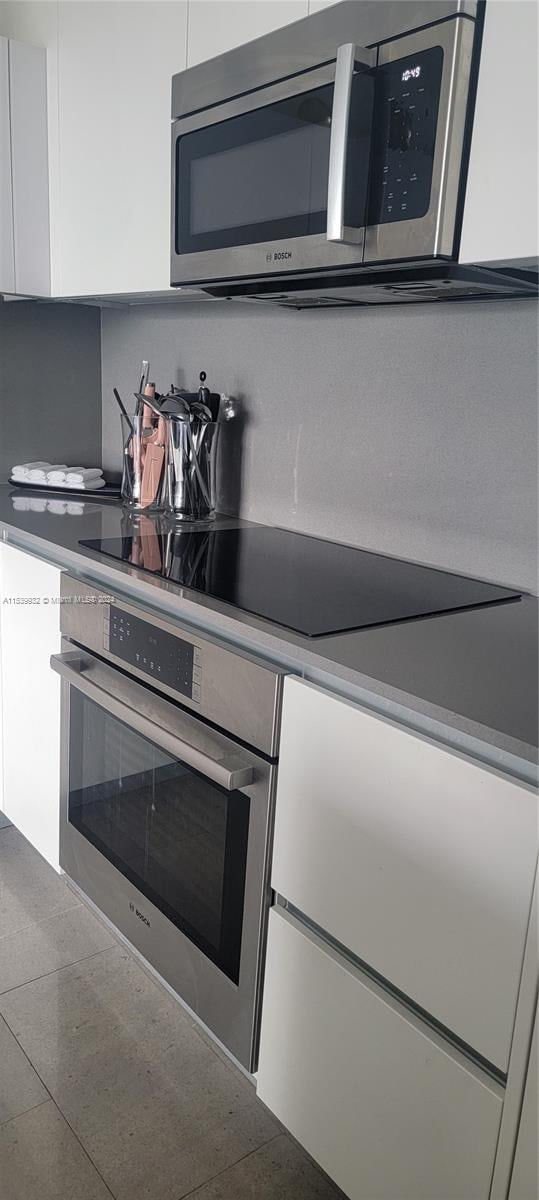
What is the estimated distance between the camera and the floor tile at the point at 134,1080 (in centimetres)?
138

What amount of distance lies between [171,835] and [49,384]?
4.86ft

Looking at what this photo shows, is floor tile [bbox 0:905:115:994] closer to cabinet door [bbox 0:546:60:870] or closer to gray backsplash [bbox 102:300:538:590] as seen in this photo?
cabinet door [bbox 0:546:60:870]

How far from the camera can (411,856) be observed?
3.30ft

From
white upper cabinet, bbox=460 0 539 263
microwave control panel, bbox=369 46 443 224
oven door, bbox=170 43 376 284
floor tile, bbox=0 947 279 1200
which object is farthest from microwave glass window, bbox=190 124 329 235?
floor tile, bbox=0 947 279 1200

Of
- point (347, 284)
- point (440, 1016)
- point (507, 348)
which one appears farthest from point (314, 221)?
point (440, 1016)

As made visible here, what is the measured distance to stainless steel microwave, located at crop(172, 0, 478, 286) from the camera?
1.13m

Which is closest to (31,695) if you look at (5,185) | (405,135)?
(5,185)

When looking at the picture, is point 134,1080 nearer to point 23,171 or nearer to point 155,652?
point 155,652

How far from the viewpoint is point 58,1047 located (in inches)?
62.6

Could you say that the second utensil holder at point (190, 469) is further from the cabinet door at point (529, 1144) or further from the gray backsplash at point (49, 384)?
the cabinet door at point (529, 1144)

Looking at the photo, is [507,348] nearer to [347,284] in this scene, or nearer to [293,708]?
[347,284]

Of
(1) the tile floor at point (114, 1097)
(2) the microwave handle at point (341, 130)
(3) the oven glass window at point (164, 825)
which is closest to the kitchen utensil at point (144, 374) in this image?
(3) the oven glass window at point (164, 825)

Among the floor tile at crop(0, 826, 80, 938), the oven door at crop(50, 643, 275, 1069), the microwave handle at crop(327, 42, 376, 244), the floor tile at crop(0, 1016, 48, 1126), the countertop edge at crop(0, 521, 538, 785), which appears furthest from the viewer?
the floor tile at crop(0, 826, 80, 938)

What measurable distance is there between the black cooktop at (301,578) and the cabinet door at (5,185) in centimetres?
79
